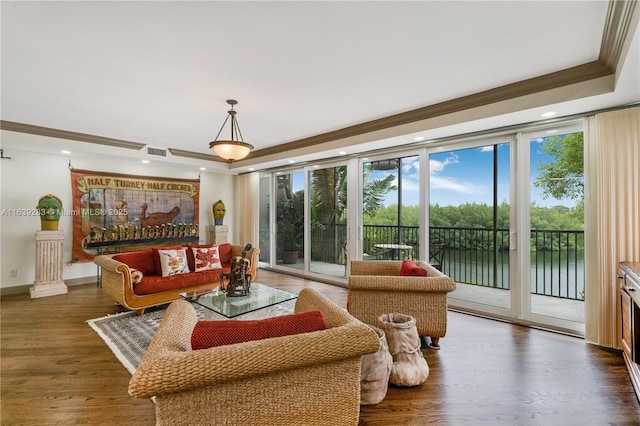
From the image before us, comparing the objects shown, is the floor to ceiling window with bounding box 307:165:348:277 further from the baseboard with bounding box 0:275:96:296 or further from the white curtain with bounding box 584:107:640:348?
the baseboard with bounding box 0:275:96:296

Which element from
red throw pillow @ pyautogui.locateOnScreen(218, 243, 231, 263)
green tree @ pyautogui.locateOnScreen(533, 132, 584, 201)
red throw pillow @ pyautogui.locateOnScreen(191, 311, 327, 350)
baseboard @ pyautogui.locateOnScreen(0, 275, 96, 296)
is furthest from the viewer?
red throw pillow @ pyautogui.locateOnScreen(218, 243, 231, 263)

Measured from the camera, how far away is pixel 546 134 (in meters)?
3.17

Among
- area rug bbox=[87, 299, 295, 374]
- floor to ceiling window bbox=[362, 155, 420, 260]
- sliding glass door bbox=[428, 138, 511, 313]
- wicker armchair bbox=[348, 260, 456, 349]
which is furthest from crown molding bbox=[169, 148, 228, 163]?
wicker armchair bbox=[348, 260, 456, 349]

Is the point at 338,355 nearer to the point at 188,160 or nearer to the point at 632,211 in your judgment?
the point at 632,211

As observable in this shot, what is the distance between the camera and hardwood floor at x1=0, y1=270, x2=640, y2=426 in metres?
1.82

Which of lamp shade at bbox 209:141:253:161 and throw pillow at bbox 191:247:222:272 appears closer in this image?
lamp shade at bbox 209:141:253:161

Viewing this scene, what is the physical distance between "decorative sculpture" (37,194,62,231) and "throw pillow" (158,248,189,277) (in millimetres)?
1922

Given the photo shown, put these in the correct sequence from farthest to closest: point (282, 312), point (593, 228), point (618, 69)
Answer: point (282, 312) → point (593, 228) → point (618, 69)

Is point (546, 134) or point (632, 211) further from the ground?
point (546, 134)

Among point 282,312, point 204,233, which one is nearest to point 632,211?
point 282,312

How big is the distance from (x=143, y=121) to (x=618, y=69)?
4836 mm

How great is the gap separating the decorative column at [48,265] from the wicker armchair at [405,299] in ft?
15.5

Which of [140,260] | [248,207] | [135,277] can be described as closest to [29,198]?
[140,260]

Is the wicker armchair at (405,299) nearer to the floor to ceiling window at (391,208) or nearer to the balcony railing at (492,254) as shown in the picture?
the balcony railing at (492,254)
